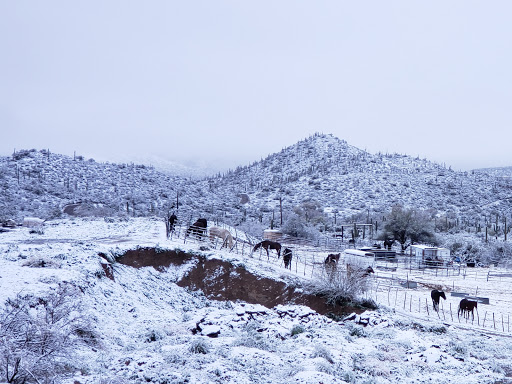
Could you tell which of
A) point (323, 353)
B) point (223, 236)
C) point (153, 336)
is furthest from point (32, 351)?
point (223, 236)

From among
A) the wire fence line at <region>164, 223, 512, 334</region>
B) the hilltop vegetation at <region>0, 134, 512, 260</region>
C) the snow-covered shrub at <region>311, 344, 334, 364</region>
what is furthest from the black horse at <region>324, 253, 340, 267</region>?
the hilltop vegetation at <region>0, 134, 512, 260</region>

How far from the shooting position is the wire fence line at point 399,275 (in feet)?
74.5

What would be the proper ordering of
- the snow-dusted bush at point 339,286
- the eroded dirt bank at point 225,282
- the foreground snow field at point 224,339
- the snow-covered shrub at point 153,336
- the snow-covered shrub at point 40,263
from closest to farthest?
the foreground snow field at point 224,339, the snow-covered shrub at point 153,336, the snow-covered shrub at point 40,263, the snow-dusted bush at point 339,286, the eroded dirt bank at point 225,282

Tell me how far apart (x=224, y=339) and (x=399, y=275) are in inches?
876

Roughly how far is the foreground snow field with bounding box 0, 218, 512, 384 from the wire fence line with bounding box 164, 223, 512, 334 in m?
1.34

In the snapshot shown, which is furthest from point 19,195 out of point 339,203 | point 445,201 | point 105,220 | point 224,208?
point 445,201

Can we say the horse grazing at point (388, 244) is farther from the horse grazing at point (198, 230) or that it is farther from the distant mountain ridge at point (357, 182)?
the distant mountain ridge at point (357, 182)

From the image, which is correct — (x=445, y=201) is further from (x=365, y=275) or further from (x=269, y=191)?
(x=365, y=275)

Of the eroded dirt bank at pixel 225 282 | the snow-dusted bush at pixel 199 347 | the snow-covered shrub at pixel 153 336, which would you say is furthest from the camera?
the eroded dirt bank at pixel 225 282

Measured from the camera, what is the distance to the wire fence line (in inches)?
894

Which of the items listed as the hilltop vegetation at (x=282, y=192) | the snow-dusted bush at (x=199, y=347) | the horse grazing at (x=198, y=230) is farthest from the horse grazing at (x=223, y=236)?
the hilltop vegetation at (x=282, y=192)

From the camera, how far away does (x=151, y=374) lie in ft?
38.8

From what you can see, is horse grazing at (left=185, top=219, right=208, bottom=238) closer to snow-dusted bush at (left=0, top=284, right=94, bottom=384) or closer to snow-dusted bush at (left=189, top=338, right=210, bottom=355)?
snow-dusted bush at (left=189, top=338, right=210, bottom=355)

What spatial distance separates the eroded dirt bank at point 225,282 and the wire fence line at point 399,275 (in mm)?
1724
